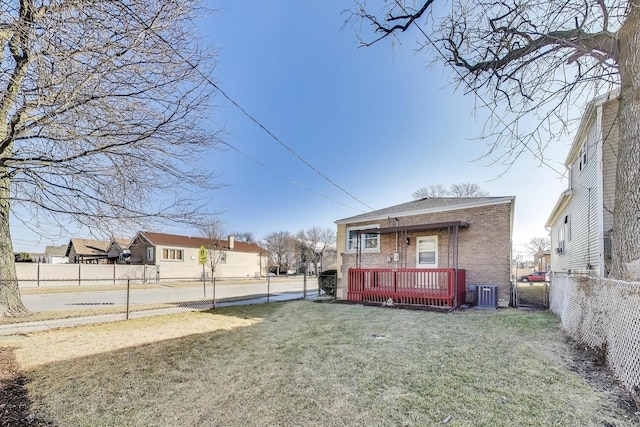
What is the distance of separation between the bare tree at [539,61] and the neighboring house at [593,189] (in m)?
1.04

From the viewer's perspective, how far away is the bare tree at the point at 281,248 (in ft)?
175

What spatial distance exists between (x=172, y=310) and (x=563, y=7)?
11586 mm

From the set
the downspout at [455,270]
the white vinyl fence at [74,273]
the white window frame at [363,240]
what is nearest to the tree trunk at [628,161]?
Result: the downspout at [455,270]

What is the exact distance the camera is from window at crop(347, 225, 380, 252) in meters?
13.6

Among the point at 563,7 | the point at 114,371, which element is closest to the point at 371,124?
the point at 563,7

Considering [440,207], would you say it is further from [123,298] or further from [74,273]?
[74,273]

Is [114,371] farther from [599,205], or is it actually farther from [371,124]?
[371,124]

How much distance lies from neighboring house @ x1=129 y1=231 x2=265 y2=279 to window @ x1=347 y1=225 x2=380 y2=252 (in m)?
19.5

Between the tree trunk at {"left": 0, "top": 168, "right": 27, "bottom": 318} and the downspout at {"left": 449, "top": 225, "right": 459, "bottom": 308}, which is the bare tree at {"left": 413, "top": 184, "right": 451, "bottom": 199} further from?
the tree trunk at {"left": 0, "top": 168, "right": 27, "bottom": 318}

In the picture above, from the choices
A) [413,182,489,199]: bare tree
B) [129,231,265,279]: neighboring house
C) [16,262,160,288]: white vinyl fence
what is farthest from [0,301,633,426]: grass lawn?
[413,182,489,199]: bare tree

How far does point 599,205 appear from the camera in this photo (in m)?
8.27

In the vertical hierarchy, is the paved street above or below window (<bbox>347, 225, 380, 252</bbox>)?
below

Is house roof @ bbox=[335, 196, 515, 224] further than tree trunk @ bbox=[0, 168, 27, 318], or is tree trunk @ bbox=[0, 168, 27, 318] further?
house roof @ bbox=[335, 196, 515, 224]

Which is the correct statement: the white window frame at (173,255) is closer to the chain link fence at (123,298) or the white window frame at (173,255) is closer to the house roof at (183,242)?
the house roof at (183,242)
